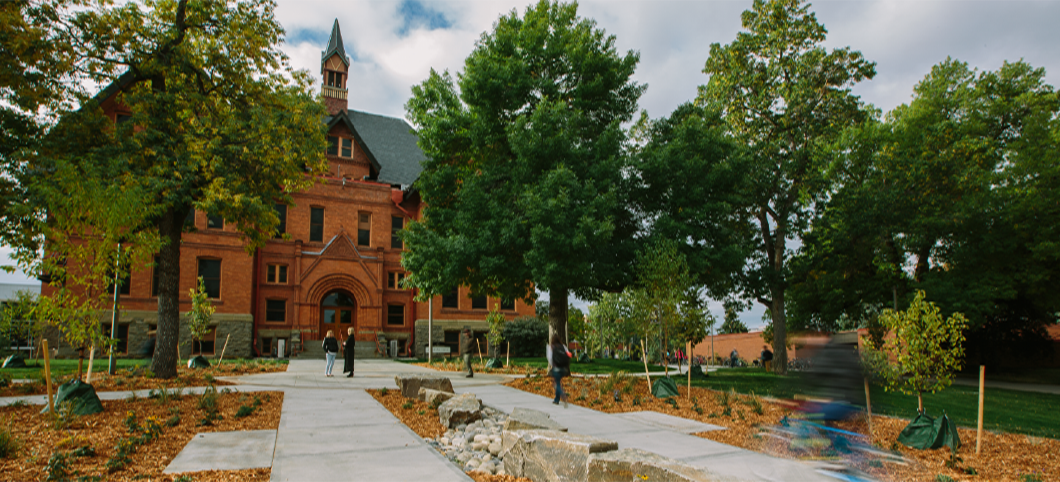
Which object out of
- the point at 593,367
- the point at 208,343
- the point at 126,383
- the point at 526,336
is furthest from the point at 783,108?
the point at 208,343

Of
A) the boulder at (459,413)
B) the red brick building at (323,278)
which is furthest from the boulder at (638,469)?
the red brick building at (323,278)

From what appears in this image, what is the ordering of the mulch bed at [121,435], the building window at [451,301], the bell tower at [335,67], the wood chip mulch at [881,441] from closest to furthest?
1. the mulch bed at [121,435]
2. the wood chip mulch at [881,441]
3. the building window at [451,301]
4. the bell tower at [335,67]

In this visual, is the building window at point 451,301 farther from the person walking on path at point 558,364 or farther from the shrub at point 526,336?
the person walking on path at point 558,364

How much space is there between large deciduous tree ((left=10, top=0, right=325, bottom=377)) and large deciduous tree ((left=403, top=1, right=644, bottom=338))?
4.63m

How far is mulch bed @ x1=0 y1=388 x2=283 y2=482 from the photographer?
5.64m

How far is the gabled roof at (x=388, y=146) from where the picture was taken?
1491 inches

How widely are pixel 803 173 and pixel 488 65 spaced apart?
16786 mm

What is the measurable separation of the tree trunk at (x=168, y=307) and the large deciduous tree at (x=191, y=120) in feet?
0.09

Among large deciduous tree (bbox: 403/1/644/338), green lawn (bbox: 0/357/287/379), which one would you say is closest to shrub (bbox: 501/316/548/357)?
large deciduous tree (bbox: 403/1/644/338)

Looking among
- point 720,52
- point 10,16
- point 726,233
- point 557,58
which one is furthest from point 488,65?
point 720,52

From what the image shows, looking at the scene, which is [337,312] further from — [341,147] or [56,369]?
[56,369]

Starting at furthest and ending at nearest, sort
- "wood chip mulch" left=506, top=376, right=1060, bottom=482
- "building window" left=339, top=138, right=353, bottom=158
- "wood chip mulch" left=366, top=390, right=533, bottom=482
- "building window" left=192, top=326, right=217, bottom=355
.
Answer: "building window" left=339, top=138, right=353, bottom=158 < "building window" left=192, top=326, right=217, bottom=355 < "wood chip mulch" left=506, top=376, right=1060, bottom=482 < "wood chip mulch" left=366, top=390, right=533, bottom=482

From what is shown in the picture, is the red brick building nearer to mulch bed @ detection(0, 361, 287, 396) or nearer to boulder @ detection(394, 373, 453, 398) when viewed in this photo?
mulch bed @ detection(0, 361, 287, 396)

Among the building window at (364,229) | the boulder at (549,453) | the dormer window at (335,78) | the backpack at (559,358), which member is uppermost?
the dormer window at (335,78)
